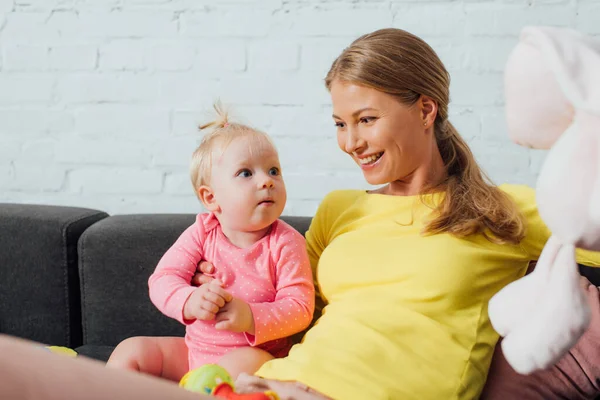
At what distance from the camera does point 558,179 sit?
2.57ft

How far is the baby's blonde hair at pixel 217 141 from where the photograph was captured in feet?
4.74

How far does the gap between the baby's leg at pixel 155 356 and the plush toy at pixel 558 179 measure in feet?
2.66

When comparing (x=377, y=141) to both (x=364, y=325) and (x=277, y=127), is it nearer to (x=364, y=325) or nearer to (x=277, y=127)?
(x=364, y=325)

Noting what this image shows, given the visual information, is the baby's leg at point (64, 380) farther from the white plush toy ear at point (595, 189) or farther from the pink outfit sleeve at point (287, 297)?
the pink outfit sleeve at point (287, 297)

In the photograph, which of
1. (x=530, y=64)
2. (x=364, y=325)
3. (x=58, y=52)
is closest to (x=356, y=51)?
(x=364, y=325)

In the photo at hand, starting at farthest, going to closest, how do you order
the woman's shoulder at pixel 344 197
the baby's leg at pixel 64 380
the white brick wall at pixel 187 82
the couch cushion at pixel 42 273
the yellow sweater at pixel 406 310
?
the white brick wall at pixel 187 82
the couch cushion at pixel 42 273
the woman's shoulder at pixel 344 197
the yellow sweater at pixel 406 310
the baby's leg at pixel 64 380

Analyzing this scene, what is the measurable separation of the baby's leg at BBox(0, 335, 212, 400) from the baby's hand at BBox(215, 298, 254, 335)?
0.57 metres

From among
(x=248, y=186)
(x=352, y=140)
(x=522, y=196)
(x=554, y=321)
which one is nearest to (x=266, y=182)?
(x=248, y=186)

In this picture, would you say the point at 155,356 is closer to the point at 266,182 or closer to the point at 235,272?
the point at 235,272

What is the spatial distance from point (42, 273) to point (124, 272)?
0.21 meters

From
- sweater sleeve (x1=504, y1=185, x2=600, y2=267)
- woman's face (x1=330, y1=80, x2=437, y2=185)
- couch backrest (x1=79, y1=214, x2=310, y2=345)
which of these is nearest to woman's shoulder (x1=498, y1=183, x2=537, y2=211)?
sweater sleeve (x1=504, y1=185, x2=600, y2=267)

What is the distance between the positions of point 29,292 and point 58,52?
0.73 metres

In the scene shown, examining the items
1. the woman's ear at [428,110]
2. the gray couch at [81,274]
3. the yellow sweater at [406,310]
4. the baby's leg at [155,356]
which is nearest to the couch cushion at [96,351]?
the gray couch at [81,274]

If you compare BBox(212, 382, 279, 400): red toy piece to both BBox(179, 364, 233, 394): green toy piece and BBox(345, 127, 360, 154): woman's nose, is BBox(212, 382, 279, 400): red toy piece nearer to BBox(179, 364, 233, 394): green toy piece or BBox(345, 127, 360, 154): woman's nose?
BBox(179, 364, 233, 394): green toy piece
